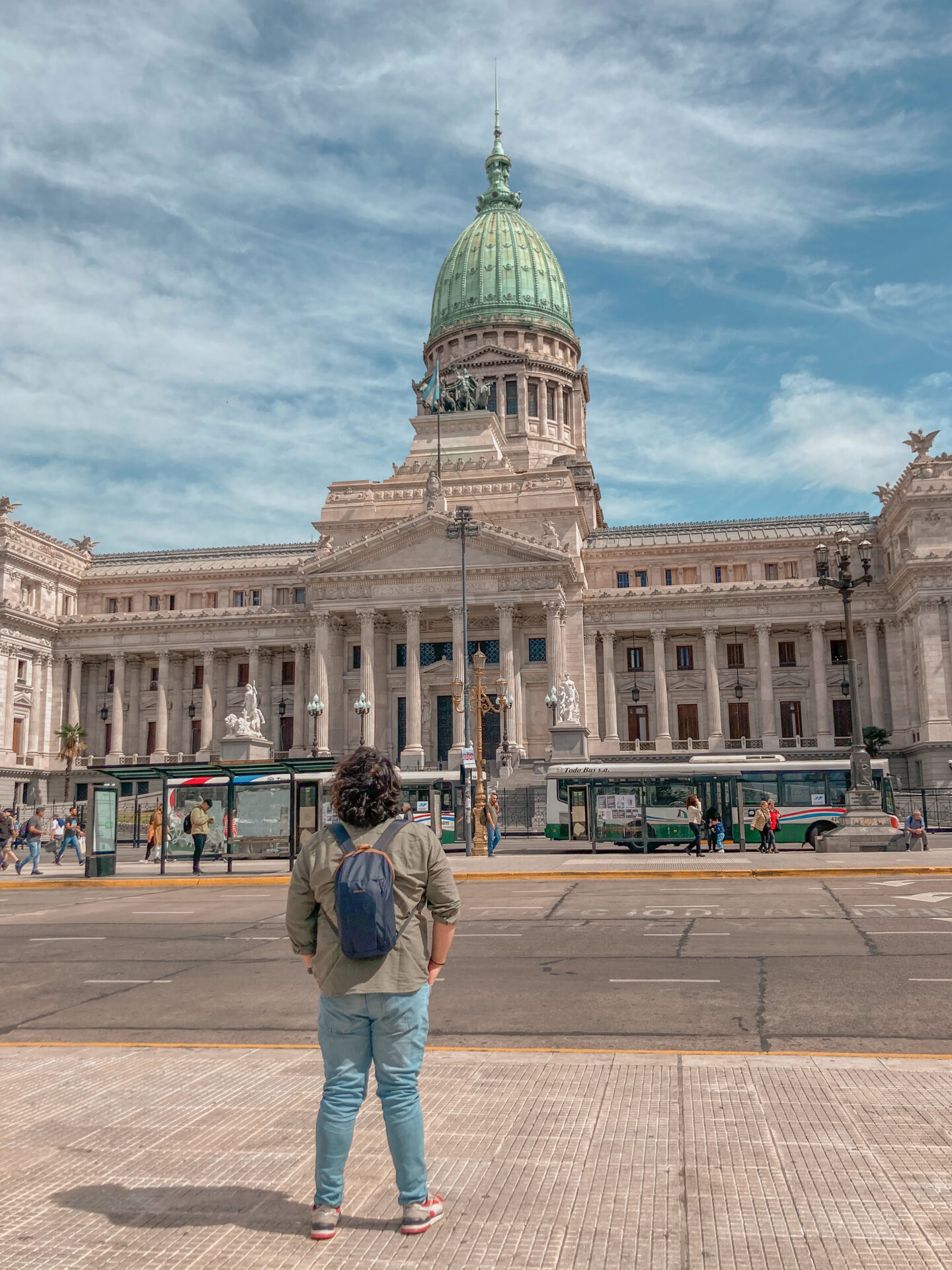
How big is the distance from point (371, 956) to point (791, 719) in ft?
219

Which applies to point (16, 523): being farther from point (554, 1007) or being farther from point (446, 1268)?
point (446, 1268)

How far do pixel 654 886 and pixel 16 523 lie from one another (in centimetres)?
6057

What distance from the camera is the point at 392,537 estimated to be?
2539 inches

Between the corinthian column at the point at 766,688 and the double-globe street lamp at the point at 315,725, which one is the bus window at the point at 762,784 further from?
the corinthian column at the point at 766,688

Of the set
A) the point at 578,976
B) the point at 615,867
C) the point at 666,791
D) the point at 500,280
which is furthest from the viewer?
the point at 500,280

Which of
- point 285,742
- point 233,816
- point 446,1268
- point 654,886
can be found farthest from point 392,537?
point 446,1268

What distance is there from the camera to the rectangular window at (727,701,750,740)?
6881 centimetres

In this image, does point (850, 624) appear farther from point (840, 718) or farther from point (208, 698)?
point (208, 698)

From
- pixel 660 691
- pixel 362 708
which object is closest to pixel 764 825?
pixel 362 708

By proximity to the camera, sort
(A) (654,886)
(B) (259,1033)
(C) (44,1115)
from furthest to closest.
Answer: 1. (A) (654,886)
2. (B) (259,1033)
3. (C) (44,1115)

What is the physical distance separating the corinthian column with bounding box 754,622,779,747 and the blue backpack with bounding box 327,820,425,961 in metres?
64.2

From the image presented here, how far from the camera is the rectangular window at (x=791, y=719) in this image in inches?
2689

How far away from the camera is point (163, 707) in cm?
7456

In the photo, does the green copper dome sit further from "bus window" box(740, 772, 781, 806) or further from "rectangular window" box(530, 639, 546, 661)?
"bus window" box(740, 772, 781, 806)
